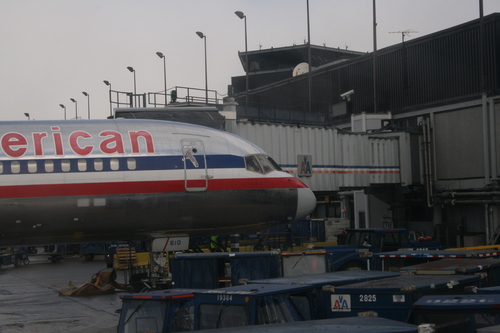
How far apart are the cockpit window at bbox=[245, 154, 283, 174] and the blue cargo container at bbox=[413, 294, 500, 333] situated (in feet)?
37.2

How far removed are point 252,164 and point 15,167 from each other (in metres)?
7.06

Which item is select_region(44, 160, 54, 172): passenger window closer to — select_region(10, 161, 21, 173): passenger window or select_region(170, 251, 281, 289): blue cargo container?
select_region(10, 161, 21, 173): passenger window

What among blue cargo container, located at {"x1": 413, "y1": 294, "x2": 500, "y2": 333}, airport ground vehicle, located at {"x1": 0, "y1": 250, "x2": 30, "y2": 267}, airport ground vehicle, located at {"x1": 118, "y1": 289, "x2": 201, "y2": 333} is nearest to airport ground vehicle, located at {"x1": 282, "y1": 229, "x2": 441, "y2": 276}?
airport ground vehicle, located at {"x1": 118, "y1": 289, "x2": 201, "y2": 333}

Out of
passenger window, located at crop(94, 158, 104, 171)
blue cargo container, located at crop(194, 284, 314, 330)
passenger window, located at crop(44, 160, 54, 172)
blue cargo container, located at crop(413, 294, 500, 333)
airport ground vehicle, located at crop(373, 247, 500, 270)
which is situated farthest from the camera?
passenger window, located at crop(94, 158, 104, 171)

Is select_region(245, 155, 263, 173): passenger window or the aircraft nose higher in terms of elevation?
select_region(245, 155, 263, 173): passenger window

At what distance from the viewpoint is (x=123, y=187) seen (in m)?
17.3

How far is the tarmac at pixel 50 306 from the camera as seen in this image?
17984 millimetres

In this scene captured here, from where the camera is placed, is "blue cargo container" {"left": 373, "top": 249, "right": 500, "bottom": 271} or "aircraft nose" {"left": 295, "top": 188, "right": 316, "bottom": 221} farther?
"aircraft nose" {"left": 295, "top": 188, "right": 316, "bottom": 221}

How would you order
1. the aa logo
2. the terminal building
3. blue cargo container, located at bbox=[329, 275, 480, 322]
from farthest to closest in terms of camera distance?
the terminal building → the aa logo → blue cargo container, located at bbox=[329, 275, 480, 322]

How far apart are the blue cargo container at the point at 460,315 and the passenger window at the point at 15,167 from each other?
12.1 meters

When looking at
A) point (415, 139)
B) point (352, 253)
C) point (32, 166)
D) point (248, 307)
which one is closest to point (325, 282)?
point (248, 307)

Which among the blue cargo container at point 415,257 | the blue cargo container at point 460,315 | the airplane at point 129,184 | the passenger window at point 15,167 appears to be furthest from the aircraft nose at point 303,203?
the blue cargo container at point 460,315

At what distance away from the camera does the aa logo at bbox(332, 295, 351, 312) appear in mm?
9991

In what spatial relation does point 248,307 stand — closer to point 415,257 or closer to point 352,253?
point 415,257
